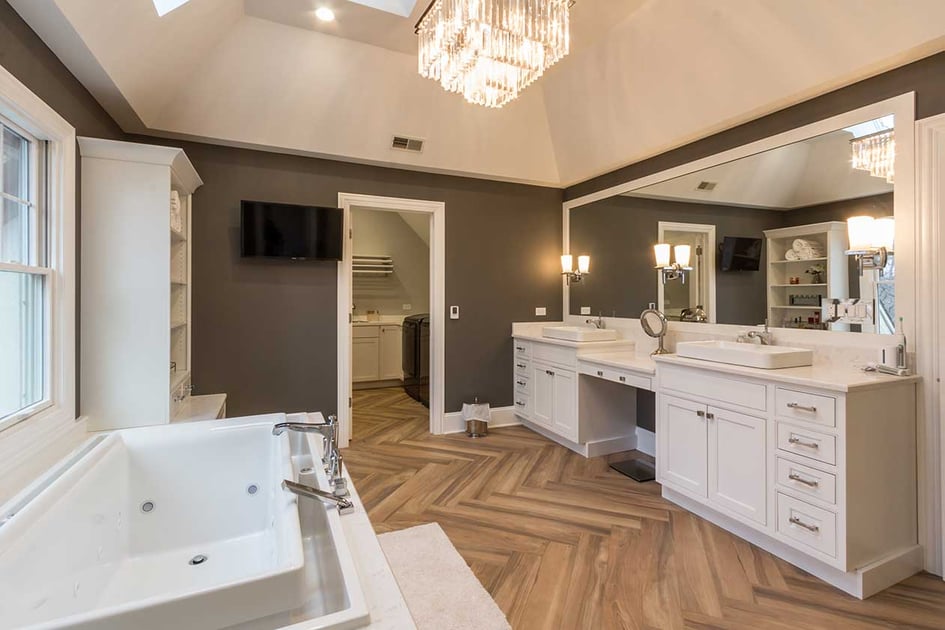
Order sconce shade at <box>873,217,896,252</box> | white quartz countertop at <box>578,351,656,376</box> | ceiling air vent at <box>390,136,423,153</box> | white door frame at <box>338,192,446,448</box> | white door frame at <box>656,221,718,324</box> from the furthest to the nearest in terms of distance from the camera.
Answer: white door frame at <box>338,192,446,448</box>
ceiling air vent at <box>390,136,423,153</box>
white door frame at <box>656,221,718,324</box>
white quartz countertop at <box>578,351,656,376</box>
sconce shade at <box>873,217,896,252</box>

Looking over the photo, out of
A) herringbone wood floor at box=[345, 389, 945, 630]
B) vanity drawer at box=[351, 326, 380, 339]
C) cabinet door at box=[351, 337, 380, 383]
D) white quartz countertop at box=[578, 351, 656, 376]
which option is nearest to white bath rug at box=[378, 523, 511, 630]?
herringbone wood floor at box=[345, 389, 945, 630]

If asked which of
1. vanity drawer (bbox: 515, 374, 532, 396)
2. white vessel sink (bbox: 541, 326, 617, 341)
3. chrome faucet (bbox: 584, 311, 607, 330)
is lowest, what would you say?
vanity drawer (bbox: 515, 374, 532, 396)

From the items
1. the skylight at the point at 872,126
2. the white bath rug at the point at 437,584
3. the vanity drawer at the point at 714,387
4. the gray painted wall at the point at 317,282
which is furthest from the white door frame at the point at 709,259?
the white bath rug at the point at 437,584

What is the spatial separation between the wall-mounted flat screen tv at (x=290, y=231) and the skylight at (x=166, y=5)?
140 centimetres

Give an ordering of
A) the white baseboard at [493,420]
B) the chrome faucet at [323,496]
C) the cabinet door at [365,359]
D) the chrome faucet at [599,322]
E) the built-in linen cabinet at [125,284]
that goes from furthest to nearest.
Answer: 1. the cabinet door at [365,359]
2. the white baseboard at [493,420]
3. the chrome faucet at [599,322]
4. the built-in linen cabinet at [125,284]
5. the chrome faucet at [323,496]

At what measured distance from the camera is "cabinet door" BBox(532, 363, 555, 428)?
12.7 feet

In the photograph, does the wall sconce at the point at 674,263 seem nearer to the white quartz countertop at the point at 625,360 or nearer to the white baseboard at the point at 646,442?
the white quartz countertop at the point at 625,360

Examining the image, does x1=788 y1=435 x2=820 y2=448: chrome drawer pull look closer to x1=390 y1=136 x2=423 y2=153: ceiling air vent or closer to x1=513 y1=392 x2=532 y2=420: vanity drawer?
x1=513 y1=392 x2=532 y2=420: vanity drawer

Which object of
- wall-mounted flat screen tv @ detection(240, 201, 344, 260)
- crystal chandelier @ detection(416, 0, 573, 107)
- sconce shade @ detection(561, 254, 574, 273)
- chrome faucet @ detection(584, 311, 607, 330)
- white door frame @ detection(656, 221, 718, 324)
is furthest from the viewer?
sconce shade @ detection(561, 254, 574, 273)

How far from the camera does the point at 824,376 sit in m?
2.09

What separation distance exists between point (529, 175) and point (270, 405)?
9.85 ft

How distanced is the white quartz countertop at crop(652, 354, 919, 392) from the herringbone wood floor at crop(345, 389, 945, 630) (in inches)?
34.6

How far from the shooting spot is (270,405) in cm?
362

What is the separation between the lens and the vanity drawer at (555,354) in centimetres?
363
